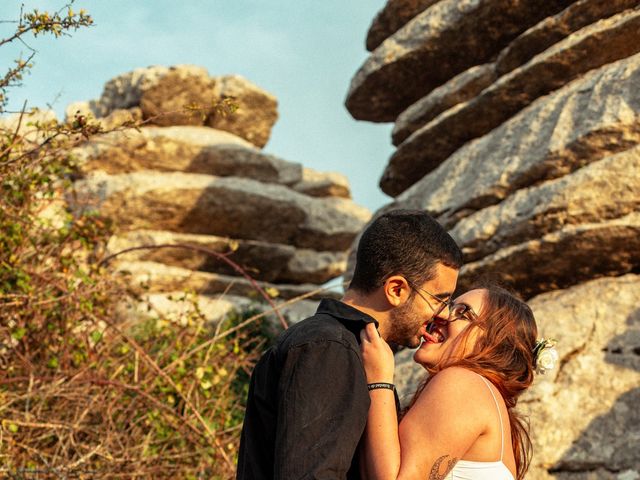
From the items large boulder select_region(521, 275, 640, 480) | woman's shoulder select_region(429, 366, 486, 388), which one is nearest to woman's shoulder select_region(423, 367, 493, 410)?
woman's shoulder select_region(429, 366, 486, 388)

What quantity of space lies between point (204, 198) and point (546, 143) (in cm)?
983

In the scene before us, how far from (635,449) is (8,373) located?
5882 millimetres

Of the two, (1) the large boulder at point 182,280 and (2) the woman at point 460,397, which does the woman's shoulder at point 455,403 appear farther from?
(1) the large boulder at point 182,280

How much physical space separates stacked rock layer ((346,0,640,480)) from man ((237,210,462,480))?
13.0 feet

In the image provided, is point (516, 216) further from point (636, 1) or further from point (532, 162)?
point (636, 1)

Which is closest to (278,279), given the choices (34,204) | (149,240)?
(149,240)

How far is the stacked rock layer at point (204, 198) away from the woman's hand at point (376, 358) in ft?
42.4

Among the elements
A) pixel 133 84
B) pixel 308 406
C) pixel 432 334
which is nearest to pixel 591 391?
pixel 432 334

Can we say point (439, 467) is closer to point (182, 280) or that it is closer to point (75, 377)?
point (75, 377)

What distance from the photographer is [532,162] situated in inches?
345

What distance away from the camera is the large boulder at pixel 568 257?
783cm

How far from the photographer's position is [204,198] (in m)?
17.3

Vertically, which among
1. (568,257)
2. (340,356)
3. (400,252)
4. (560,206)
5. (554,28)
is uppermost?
(554,28)

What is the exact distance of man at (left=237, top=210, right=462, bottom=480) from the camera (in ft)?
8.93
